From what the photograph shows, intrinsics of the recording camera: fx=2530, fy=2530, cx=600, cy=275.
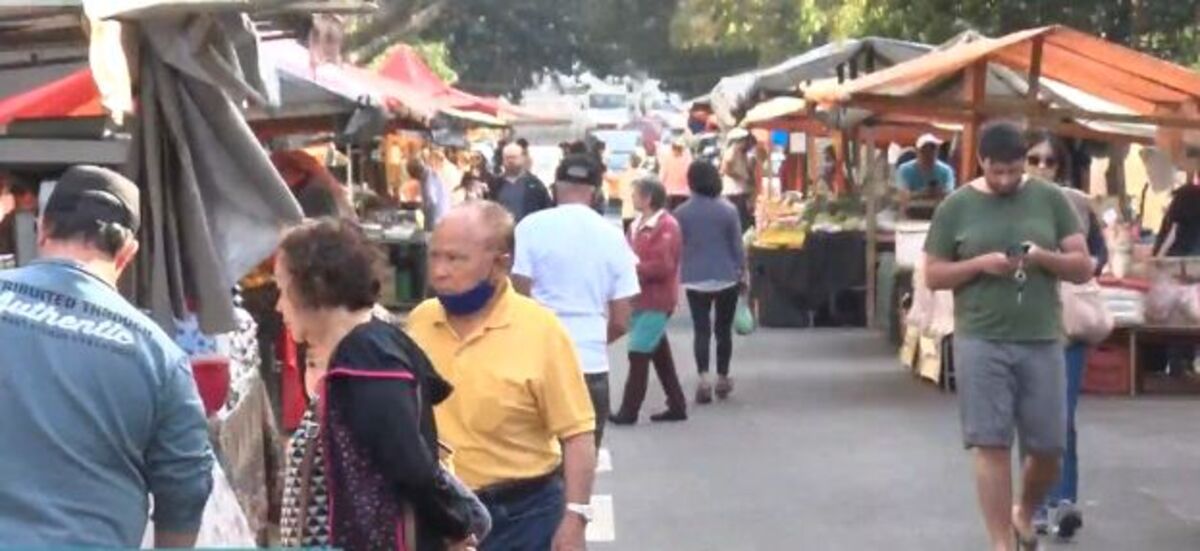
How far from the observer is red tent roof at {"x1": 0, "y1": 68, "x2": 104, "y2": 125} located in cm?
842

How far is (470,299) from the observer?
21.3 ft

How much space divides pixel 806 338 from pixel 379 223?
13.8 ft

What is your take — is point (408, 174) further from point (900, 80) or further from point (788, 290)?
point (900, 80)

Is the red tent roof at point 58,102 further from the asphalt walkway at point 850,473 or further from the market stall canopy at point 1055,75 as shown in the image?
the market stall canopy at point 1055,75

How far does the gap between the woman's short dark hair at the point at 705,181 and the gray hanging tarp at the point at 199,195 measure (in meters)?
8.89

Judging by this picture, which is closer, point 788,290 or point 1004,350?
point 1004,350

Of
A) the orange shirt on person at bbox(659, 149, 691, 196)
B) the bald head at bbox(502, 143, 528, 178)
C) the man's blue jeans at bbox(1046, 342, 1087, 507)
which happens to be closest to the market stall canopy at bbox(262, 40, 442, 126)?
the bald head at bbox(502, 143, 528, 178)

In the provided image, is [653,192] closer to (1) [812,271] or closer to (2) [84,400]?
(1) [812,271]

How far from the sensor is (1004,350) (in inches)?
372

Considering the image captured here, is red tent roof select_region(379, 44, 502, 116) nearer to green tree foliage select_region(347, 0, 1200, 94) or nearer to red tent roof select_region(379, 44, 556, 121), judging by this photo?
red tent roof select_region(379, 44, 556, 121)

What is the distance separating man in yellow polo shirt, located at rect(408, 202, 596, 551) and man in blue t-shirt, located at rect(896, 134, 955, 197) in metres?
17.1

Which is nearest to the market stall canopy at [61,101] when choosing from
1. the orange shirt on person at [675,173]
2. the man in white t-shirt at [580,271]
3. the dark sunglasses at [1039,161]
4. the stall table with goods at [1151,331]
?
the man in white t-shirt at [580,271]

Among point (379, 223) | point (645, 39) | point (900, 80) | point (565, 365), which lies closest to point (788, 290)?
point (379, 223)

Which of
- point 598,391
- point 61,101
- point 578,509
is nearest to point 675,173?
point 598,391
